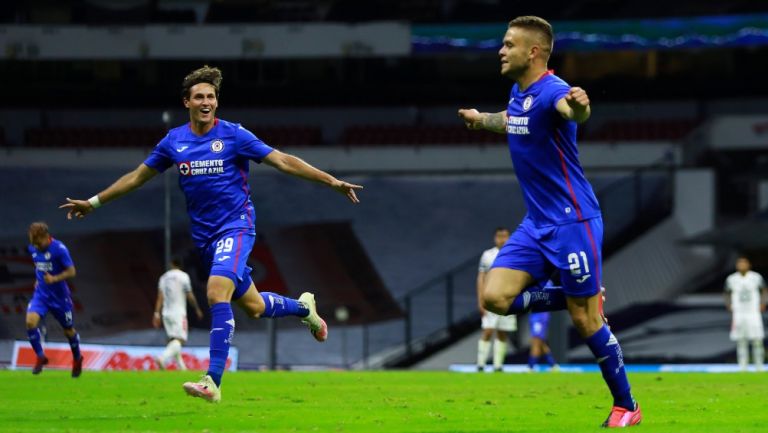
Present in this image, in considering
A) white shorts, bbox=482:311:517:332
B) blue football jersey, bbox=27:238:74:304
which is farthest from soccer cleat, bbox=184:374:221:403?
white shorts, bbox=482:311:517:332

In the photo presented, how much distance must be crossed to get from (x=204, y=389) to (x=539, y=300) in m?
2.62

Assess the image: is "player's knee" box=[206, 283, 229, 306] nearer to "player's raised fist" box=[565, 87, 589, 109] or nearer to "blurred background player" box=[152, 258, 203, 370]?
"player's raised fist" box=[565, 87, 589, 109]

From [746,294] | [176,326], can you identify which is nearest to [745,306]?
[746,294]

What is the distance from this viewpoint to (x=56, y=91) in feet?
144

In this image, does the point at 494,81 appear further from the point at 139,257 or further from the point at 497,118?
the point at 497,118

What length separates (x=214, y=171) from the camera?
1162 cm

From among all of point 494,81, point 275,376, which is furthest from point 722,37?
point 275,376

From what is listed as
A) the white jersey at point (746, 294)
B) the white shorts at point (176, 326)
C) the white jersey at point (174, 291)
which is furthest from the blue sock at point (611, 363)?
the white jersey at point (746, 294)

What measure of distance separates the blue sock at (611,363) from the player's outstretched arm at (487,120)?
1581 millimetres

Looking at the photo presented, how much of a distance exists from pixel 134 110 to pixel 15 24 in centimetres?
473

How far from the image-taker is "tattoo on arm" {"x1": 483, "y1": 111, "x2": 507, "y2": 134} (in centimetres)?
991

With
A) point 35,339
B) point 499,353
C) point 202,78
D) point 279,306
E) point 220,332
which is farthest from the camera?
point 499,353

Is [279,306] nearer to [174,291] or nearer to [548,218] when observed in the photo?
[548,218]

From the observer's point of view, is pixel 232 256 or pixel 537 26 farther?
pixel 232 256
